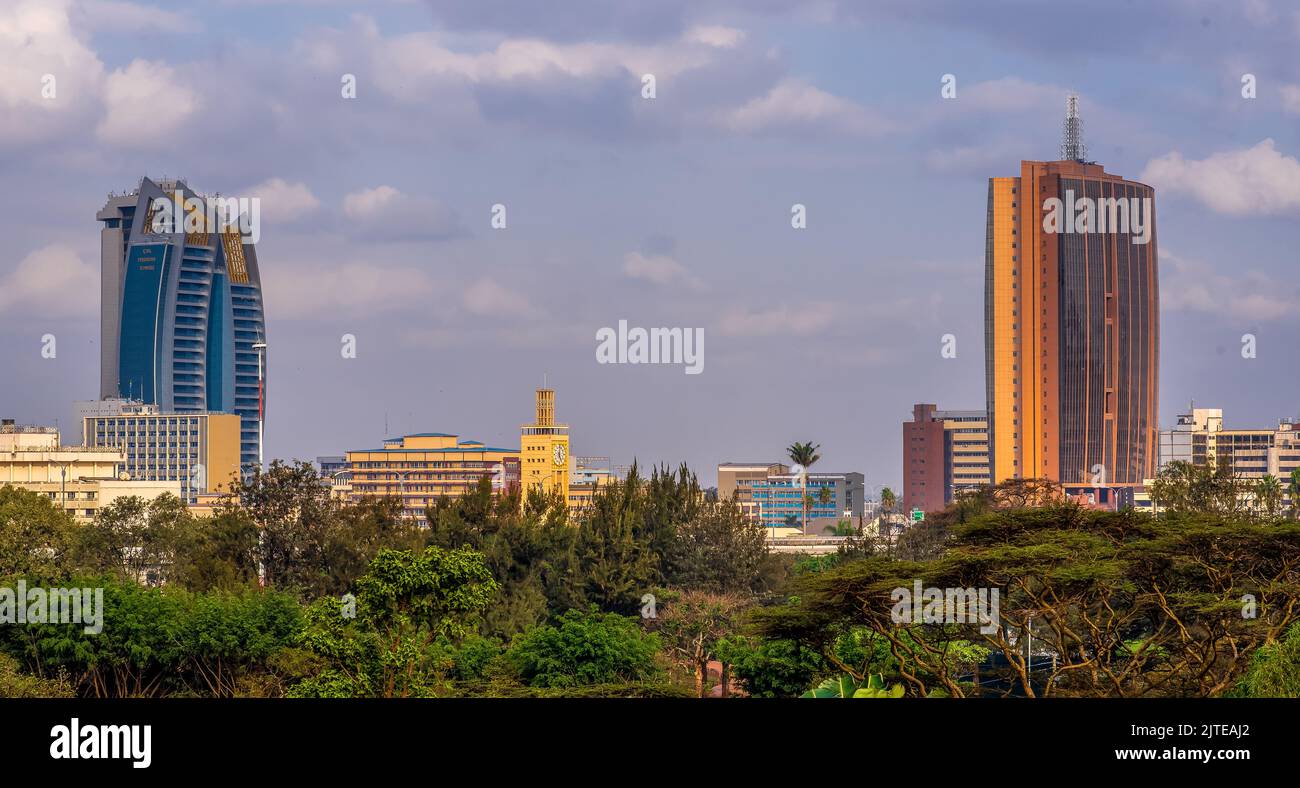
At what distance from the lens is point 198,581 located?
5803cm

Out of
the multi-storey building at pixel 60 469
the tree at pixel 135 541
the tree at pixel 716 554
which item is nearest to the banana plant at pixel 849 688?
the tree at pixel 716 554

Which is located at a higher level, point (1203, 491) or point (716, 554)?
point (1203, 491)

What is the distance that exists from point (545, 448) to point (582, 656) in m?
134

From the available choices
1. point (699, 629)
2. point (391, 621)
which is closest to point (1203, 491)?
point (699, 629)

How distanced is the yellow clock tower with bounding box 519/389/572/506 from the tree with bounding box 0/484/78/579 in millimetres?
110069

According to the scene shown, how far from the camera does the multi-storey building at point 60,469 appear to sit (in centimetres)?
12150

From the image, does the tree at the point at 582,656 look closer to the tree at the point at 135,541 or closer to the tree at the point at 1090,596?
the tree at the point at 1090,596

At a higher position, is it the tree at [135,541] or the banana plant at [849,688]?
the tree at [135,541]

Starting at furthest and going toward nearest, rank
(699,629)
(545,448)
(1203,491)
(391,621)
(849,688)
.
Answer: (545,448) < (1203,491) < (699,629) < (849,688) < (391,621)

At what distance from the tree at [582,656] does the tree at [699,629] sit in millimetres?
3370

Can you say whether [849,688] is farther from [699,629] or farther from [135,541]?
[135,541]

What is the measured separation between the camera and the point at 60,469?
125 m
